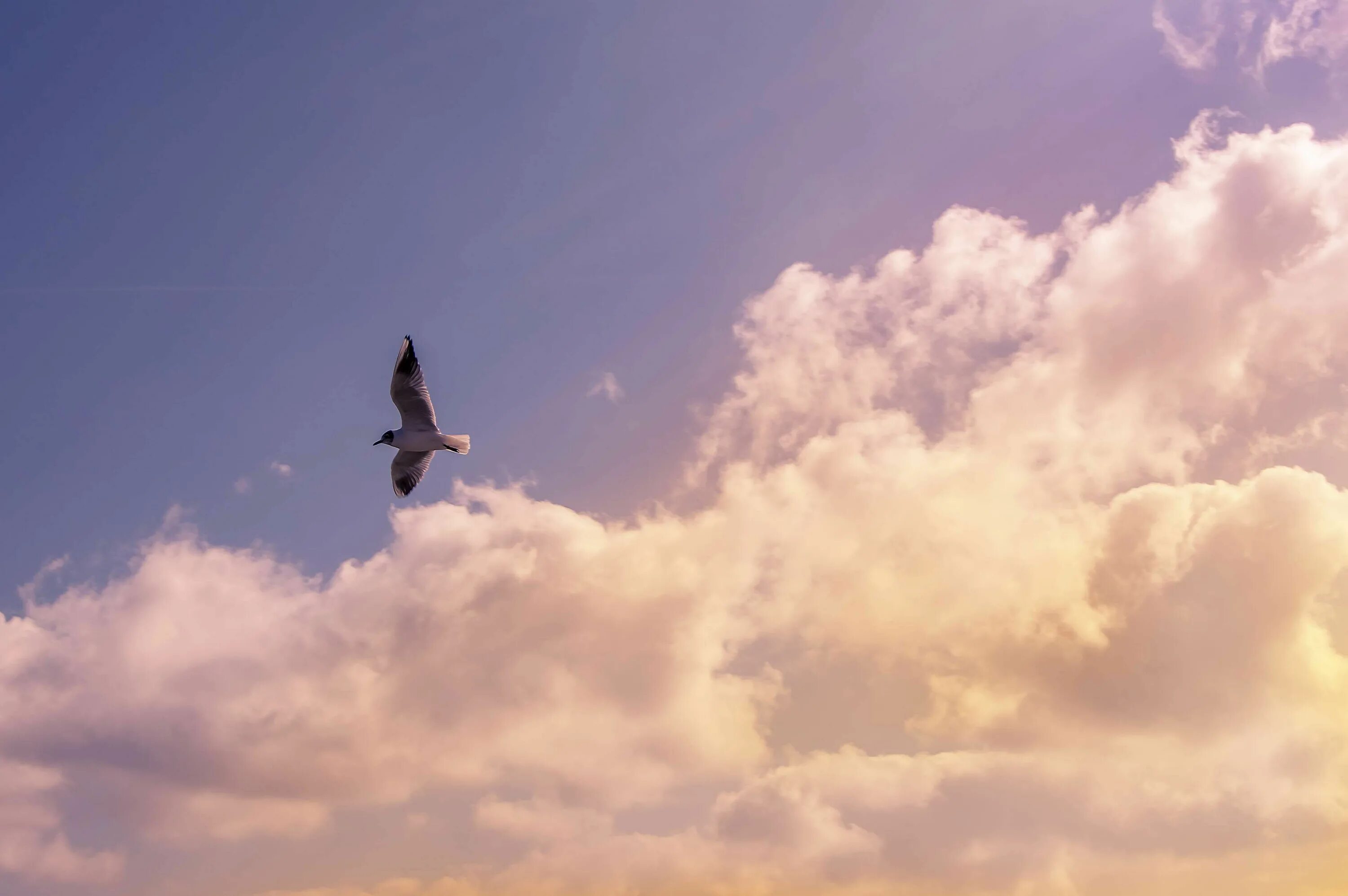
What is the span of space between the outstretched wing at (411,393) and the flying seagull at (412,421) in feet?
0.10

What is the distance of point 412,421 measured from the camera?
77812mm

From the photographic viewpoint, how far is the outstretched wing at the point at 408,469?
263ft

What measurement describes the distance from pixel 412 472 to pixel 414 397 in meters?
6.64

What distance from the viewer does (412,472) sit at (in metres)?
80.7

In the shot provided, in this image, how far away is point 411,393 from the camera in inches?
3017

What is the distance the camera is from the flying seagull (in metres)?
76.4

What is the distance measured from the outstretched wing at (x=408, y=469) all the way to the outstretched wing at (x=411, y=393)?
300cm

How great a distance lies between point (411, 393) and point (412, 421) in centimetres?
223

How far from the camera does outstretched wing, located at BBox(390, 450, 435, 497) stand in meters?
80.1

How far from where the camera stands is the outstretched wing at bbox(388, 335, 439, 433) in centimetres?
7631

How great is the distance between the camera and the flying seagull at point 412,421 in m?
76.4

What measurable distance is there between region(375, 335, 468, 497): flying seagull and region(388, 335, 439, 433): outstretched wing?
31 mm

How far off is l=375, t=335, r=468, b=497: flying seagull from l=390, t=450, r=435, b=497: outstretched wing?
46 mm

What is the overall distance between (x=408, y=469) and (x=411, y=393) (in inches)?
263
